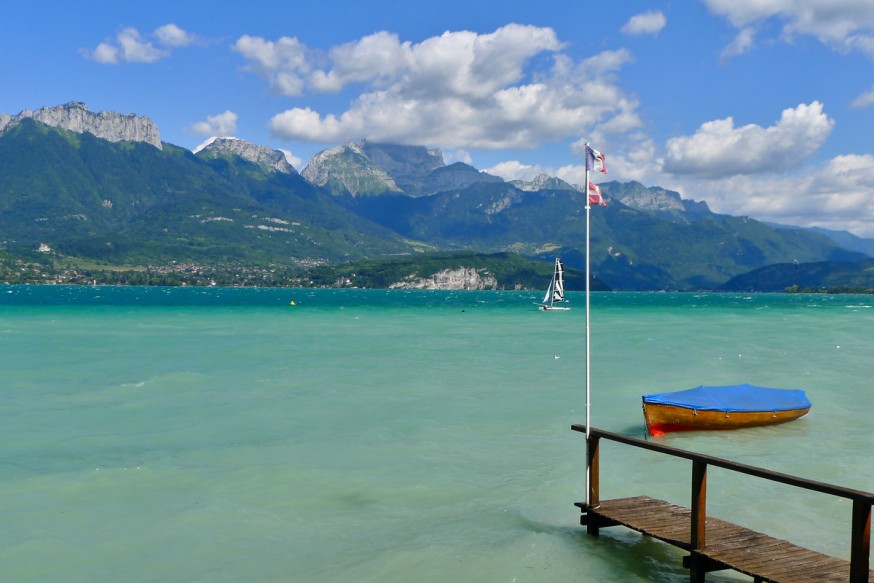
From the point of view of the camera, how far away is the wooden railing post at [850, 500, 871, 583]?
36.7ft

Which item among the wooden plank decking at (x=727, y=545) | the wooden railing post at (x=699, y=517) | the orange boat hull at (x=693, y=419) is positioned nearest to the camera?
the wooden plank decking at (x=727, y=545)

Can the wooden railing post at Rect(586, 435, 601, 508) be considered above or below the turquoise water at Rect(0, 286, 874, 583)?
above

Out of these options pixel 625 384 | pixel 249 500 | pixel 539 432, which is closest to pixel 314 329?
pixel 625 384

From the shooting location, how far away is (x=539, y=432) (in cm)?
2883

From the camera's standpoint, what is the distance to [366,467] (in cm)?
2334

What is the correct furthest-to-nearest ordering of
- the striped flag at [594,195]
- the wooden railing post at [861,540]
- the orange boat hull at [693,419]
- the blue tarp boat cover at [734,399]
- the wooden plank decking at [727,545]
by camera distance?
1. the blue tarp boat cover at [734,399]
2. the orange boat hull at [693,419]
3. the striped flag at [594,195]
4. the wooden plank decking at [727,545]
5. the wooden railing post at [861,540]

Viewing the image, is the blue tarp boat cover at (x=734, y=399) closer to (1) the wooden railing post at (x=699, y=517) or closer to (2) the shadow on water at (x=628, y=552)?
(2) the shadow on water at (x=628, y=552)

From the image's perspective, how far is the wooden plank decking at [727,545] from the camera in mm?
12125

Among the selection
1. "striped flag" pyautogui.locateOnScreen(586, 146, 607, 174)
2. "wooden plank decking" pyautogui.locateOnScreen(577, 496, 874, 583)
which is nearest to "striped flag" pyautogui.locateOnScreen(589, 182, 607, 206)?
"striped flag" pyautogui.locateOnScreen(586, 146, 607, 174)

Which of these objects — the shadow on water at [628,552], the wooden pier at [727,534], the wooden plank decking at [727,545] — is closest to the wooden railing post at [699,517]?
the wooden pier at [727,534]

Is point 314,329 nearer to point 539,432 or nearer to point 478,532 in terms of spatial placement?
point 539,432

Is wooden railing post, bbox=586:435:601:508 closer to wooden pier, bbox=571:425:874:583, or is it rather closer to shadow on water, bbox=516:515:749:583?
wooden pier, bbox=571:425:874:583

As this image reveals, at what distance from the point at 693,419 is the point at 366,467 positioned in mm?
14310

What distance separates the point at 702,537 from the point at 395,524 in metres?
7.96
